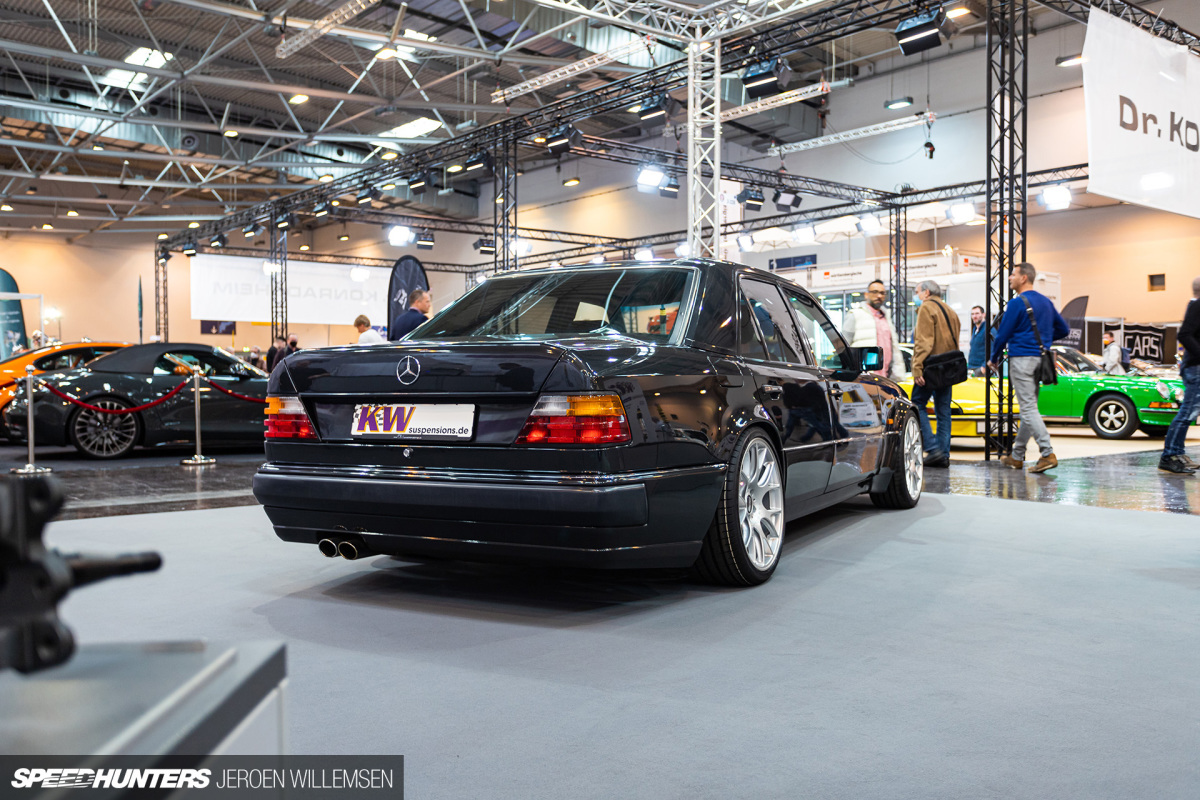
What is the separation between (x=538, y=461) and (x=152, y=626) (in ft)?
4.62

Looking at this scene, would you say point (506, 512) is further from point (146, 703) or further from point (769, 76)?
point (769, 76)

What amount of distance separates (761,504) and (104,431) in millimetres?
8355

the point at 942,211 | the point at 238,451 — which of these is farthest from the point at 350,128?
the point at 238,451

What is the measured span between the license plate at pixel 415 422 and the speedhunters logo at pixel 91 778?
2.50 metres

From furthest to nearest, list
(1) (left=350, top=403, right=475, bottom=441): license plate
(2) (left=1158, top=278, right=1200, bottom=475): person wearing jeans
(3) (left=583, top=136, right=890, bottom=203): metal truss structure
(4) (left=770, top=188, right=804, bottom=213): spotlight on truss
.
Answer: (4) (left=770, top=188, right=804, bottom=213): spotlight on truss < (3) (left=583, top=136, right=890, bottom=203): metal truss structure < (2) (left=1158, top=278, right=1200, bottom=475): person wearing jeans < (1) (left=350, top=403, right=475, bottom=441): license plate

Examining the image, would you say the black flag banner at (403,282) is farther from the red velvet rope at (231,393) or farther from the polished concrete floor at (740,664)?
the polished concrete floor at (740,664)

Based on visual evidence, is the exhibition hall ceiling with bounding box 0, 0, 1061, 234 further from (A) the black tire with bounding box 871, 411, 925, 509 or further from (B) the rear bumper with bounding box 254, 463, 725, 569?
(B) the rear bumper with bounding box 254, 463, 725, 569

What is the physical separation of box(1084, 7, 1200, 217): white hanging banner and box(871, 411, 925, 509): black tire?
4.48 meters

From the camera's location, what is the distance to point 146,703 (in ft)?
2.02

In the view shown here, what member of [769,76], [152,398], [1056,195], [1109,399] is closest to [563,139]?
[769,76]

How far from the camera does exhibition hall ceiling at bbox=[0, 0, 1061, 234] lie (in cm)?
1606

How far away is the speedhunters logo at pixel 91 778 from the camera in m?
0.54

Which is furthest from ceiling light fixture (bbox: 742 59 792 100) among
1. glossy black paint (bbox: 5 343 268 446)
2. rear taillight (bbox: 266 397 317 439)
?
rear taillight (bbox: 266 397 317 439)

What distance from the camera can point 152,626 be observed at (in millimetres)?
3092
